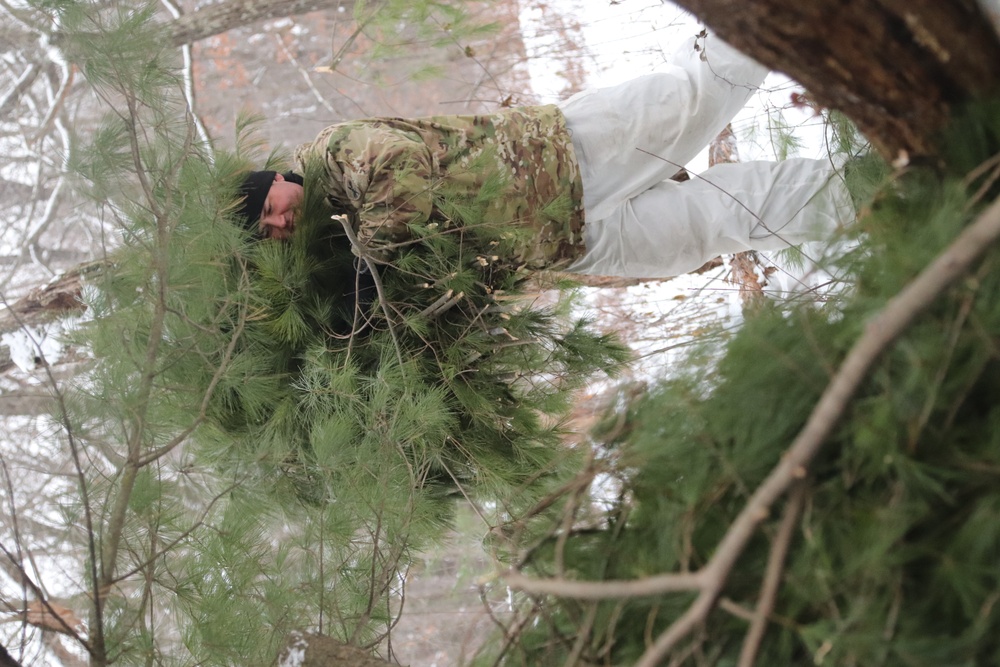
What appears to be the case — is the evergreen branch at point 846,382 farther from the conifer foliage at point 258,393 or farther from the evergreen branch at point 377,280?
the evergreen branch at point 377,280

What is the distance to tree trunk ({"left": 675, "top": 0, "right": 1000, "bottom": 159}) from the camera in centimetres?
76

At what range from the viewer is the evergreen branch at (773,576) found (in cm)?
66

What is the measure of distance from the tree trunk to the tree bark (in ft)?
8.49

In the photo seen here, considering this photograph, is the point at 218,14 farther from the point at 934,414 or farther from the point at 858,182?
the point at 934,414

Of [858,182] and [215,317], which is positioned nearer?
[858,182]

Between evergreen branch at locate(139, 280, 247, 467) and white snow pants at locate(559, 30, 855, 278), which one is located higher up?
white snow pants at locate(559, 30, 855, 278)

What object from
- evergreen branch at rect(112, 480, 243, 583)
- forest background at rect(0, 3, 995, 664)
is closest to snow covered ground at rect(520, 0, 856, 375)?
forest background at rect(0, 3, 995, 664)

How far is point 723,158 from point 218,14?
2044 millimetres

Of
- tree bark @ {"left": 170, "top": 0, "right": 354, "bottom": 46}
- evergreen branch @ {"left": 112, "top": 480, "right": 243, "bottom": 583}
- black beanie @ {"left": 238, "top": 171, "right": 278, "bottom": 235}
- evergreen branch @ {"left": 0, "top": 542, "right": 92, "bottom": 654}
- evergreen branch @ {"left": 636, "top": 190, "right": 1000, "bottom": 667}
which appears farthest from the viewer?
tree bark @ {"left": 170, "top": 0, "right": 354, "bottom": 46}

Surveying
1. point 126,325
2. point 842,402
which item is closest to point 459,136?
point 126,325

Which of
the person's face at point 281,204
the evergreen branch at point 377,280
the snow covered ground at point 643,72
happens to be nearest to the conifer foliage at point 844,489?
the evergreen branch at point 377,280

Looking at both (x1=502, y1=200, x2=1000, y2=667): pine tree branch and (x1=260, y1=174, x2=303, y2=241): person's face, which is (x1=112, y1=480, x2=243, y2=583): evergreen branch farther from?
(x1=502, y1=200, x2=1000, y2=667): pine tree branch

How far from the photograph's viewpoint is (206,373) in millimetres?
1638

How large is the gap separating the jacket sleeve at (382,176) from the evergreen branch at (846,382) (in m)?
1.06
